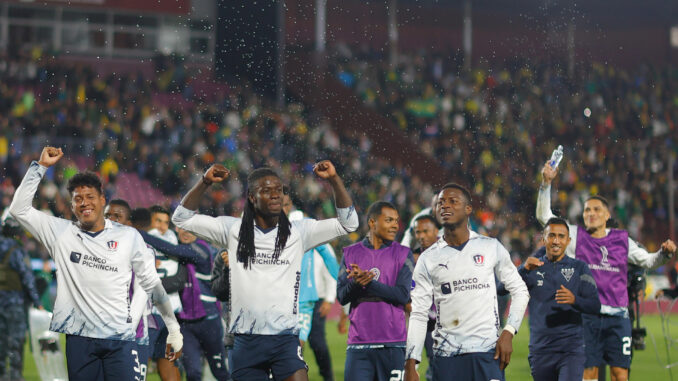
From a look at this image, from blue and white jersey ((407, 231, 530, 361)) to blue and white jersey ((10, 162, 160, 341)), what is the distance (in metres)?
1.99

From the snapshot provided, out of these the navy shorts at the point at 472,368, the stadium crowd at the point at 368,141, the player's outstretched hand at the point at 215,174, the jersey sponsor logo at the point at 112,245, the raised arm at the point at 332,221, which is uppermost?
the stadium crowd at the point at 368,141

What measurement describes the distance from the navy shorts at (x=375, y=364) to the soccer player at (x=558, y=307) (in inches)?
52.7

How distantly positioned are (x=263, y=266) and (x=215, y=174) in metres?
0.71

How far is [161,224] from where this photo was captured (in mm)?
10695

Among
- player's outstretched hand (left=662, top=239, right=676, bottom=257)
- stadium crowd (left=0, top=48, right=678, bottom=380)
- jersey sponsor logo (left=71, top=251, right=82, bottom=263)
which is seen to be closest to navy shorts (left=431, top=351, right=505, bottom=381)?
jersey sponsor logo (left=71, top=251, right=82, bottom=263)

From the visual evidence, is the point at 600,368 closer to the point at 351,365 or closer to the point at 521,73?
the point at 351,365

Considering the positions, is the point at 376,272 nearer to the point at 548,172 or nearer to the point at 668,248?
the point at 548,172

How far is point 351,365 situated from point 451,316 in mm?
1574

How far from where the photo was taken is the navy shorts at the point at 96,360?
7.03 m

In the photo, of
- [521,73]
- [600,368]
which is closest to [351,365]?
[600,368]

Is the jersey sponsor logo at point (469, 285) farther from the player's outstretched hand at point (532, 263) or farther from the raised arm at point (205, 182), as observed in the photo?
the raised arm at point (205, 182)

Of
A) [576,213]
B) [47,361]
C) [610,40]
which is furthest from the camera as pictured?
[610,40]

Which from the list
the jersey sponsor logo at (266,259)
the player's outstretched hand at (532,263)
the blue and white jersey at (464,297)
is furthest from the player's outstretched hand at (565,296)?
the jersey sponsor logo at (266,259)

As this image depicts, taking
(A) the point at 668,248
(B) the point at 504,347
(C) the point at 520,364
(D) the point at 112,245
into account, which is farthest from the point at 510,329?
(C) the point at 520,364
